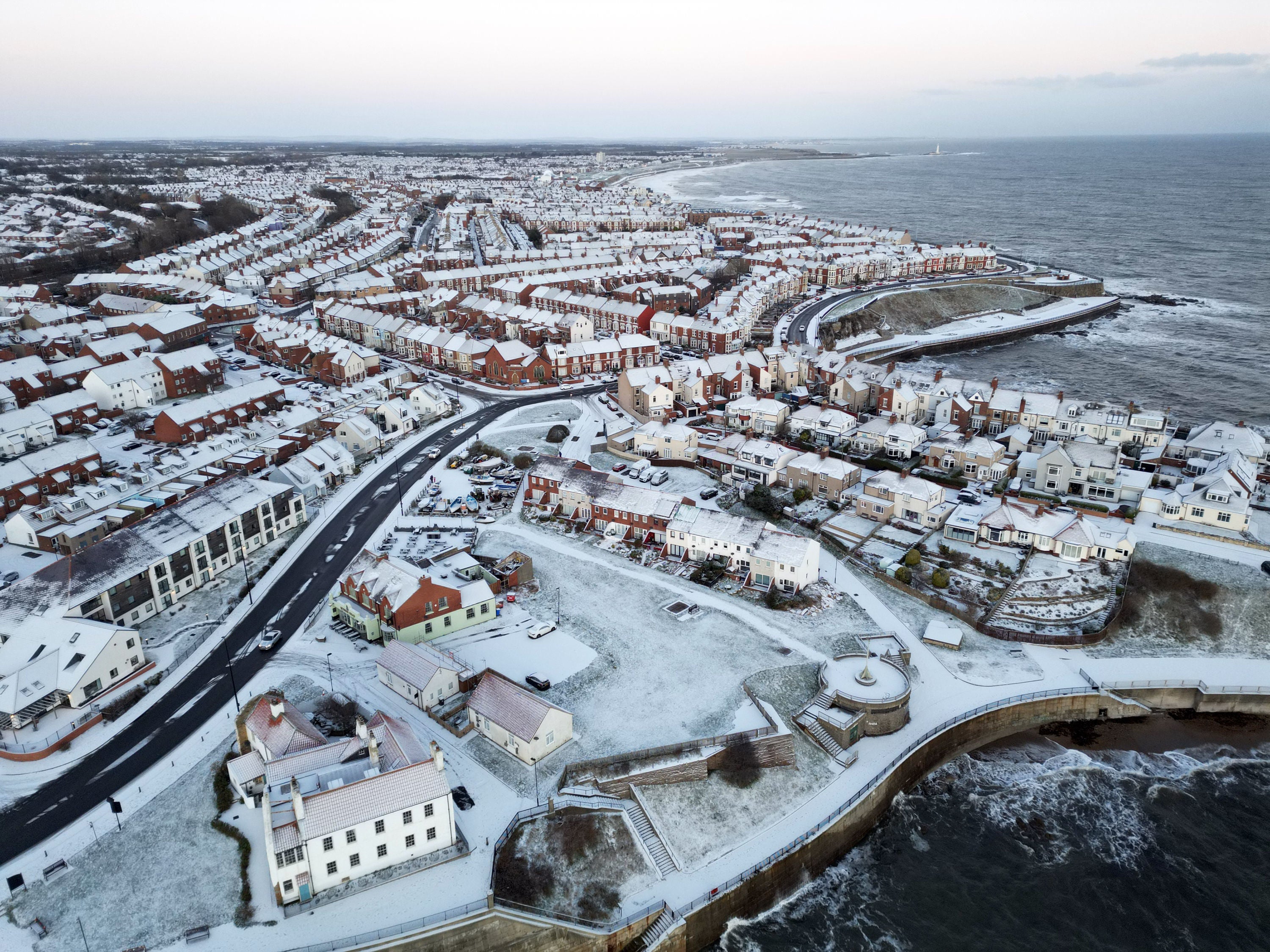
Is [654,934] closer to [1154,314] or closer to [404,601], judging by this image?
[404,601]

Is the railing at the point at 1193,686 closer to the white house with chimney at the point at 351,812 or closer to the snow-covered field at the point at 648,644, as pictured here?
the snow-covered field at the point at 648,644

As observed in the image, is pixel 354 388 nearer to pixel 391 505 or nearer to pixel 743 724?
pixel 391 505

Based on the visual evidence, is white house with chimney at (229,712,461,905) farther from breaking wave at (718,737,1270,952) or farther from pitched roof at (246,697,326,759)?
breaking wave at (718,737,1270,952)

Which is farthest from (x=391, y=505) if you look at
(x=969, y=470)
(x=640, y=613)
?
(x=969, y=470)

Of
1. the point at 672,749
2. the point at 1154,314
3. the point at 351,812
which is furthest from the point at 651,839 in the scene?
the point at 1154,314

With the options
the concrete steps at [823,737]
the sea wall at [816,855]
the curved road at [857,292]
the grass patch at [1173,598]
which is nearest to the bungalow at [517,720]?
the sea wall at [816,855]

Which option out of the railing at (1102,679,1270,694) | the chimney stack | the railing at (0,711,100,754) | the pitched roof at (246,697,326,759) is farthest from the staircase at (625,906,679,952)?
the railing at (0,711,100,754)
